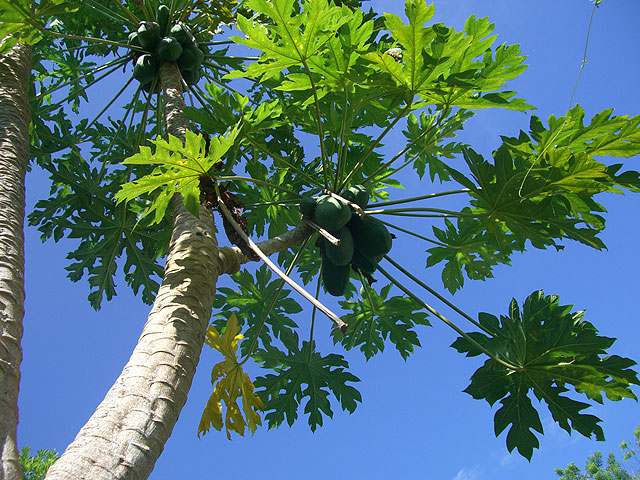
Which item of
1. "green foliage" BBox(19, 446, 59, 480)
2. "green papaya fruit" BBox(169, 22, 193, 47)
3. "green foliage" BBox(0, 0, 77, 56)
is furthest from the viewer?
"green foliage" BBox(19, 446, 59, 480)

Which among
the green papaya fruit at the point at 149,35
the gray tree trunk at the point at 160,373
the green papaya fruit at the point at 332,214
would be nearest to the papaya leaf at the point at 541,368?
the green papaya fruit at the point at 332,214

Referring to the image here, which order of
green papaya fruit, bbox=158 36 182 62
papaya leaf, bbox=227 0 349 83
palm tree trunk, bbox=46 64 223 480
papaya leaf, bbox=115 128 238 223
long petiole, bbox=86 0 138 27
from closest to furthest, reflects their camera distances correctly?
palm tree trunk, bbox=46 64 223 480
papaya leaf, bbox=115 128 238 223
papaya leaf, bbox=227 0 349 83
green papaya fruit, bbox=158 36 182 62
long petiole, bbox=86 0 138 27

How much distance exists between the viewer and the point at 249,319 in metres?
4.01

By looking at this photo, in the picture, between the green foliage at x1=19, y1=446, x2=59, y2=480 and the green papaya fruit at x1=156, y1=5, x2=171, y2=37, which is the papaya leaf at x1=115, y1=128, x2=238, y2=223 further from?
the green foliage at x1=19, y1=446, x2=59, y2=480

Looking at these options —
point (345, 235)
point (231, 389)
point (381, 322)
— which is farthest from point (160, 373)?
point (381, 322)

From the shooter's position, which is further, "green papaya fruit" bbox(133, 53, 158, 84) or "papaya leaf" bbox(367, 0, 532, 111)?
"green papaya fruit" bbox(133, 53, 158, 84)

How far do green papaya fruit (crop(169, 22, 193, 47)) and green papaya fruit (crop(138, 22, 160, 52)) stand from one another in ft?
0.36

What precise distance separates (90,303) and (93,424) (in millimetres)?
3448

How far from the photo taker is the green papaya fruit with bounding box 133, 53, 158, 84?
3.81 meters

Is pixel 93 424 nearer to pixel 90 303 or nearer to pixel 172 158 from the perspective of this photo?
pixel 172 158

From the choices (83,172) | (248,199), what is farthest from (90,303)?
(248,199)

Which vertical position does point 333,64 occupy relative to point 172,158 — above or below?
above

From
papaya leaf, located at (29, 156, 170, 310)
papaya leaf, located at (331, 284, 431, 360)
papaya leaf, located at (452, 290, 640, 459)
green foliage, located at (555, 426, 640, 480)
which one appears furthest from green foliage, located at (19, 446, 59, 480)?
green foliage, located at (555, 426, 640, 480)

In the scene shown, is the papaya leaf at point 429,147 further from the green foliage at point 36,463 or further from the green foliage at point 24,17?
the green foliage at point 36,463
